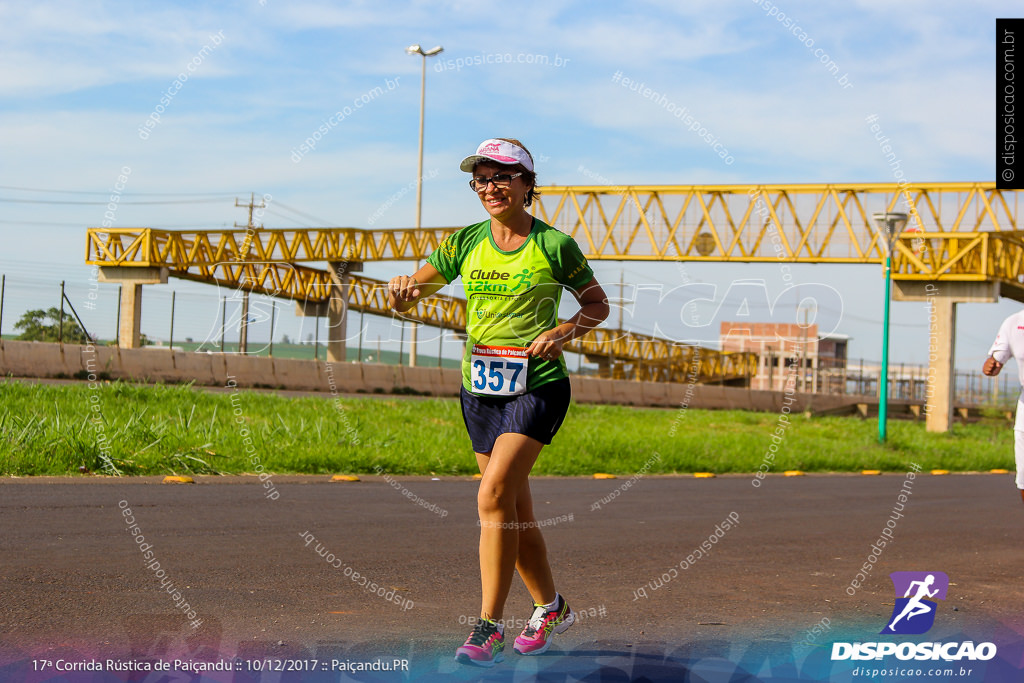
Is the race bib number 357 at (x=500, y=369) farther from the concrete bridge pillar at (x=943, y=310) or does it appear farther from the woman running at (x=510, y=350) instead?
the concrete bridge pillar at (x=943, y=310)

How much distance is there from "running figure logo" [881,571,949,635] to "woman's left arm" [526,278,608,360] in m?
2.26

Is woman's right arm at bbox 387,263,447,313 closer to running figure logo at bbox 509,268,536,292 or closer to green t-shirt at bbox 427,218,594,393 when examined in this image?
green t-shirt at bbox 427,218,594,393

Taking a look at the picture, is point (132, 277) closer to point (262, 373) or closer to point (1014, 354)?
point (262, 373)

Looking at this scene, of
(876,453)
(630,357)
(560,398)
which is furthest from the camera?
(630,357)

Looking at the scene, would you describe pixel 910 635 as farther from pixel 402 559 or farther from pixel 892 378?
pixel 892 378

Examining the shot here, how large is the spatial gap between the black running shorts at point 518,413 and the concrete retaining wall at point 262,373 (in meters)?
16.0

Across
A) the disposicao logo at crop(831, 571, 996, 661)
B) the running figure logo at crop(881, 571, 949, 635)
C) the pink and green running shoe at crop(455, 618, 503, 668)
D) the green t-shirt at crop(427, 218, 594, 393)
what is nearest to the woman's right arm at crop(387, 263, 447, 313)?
the green t-shirt at crop(427, 218, 594, 393)

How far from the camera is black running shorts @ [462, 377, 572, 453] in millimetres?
4449

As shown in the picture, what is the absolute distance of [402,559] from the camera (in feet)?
22.8

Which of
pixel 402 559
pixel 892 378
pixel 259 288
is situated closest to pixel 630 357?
pixel 892 378

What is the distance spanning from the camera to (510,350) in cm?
445

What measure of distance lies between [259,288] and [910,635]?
39.7m

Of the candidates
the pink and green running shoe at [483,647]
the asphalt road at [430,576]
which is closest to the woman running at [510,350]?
the pink and green running shoe at [483,647]

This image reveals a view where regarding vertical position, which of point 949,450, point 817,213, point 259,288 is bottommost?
point 949,450
